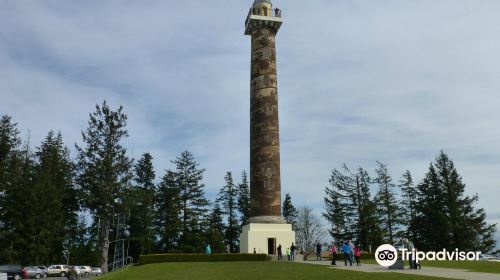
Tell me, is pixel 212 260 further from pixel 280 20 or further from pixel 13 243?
pixel 13 243

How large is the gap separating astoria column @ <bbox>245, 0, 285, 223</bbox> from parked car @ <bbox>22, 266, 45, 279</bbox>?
21711 millimetres

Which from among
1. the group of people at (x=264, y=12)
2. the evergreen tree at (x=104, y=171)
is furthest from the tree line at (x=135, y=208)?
the group of people at (x=264, y=12)

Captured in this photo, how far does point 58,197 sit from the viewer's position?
55.8 m

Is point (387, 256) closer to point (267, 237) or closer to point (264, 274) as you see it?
point (264, 274)

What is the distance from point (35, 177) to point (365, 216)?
41.1 meters

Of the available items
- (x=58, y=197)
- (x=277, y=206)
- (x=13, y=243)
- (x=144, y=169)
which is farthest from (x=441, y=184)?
(x=13, y=243)

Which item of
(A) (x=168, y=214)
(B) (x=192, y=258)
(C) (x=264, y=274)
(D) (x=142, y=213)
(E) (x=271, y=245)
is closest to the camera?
(C) (x=264, y=274)

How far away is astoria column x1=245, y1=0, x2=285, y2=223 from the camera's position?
A: 124ft

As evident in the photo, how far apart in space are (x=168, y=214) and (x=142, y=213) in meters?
6.39

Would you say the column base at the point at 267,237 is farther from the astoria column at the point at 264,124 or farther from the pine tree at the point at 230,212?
the pine tree at the point at 230,212

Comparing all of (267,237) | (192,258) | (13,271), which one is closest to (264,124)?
(267,237)

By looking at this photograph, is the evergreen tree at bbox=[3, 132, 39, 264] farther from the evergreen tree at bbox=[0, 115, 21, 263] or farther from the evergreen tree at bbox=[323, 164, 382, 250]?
the evergreen tree at bbox=[323, 164, 382, 250]

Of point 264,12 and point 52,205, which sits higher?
point 264,12

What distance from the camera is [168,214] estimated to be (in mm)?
62688
